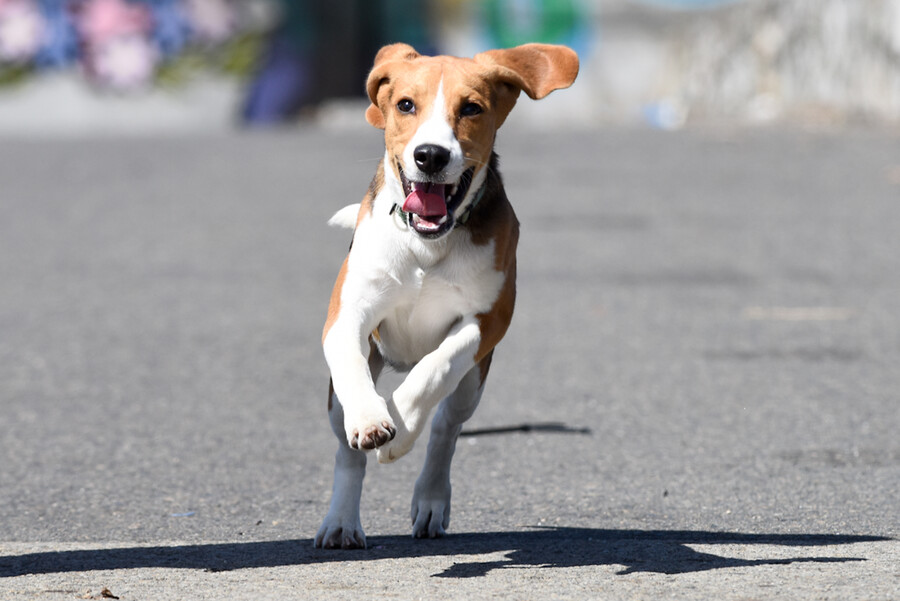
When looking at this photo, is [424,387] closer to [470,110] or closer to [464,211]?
[464,211]

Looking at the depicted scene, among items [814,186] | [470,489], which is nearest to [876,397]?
[470,489]

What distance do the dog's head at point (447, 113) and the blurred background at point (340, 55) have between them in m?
17.7

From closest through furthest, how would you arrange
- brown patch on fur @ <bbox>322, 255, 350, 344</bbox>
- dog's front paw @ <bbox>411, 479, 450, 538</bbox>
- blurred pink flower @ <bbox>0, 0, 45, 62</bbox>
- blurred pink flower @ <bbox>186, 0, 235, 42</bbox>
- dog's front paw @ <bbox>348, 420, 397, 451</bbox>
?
dog's front paw @ <bbox>348, 420, 397, 451</bbox>
brown patch on fur @ <bbox>322, 255, 350, 344</bbox>
dog's front paw @ <bbox>411, 479, 450, 538</bbox>
blurred pink flower @ <bbox>186, 0, 235, 42</bbox>
blurred pink flower @ <bbox>0, 0, 45, 62</bbox>

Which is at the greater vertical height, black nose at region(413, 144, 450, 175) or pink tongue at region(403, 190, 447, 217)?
black nose at region(413, 144, 450, 175)

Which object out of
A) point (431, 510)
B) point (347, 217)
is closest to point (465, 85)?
point (347, 217)

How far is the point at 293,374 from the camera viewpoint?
7.71 m

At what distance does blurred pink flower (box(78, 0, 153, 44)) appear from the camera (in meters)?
24.5

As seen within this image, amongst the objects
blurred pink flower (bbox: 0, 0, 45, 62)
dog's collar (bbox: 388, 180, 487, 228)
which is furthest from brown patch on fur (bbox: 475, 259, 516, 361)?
blurred pink flower (bbox: 0, 0, 45, 62)

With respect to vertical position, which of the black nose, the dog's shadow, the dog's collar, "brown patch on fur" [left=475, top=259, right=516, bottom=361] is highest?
the black nose

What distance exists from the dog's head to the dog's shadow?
1.04m

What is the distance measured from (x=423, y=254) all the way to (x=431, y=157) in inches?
15.4

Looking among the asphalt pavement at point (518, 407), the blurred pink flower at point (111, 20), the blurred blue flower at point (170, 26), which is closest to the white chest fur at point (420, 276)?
the asphalt pavement at point (518, 407)

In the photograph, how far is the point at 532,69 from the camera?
14.9 ft

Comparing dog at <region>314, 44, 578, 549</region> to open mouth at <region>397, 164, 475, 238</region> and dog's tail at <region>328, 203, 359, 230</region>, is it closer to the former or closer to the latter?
open mouth at <region>397, 164, 475, 238</region>
